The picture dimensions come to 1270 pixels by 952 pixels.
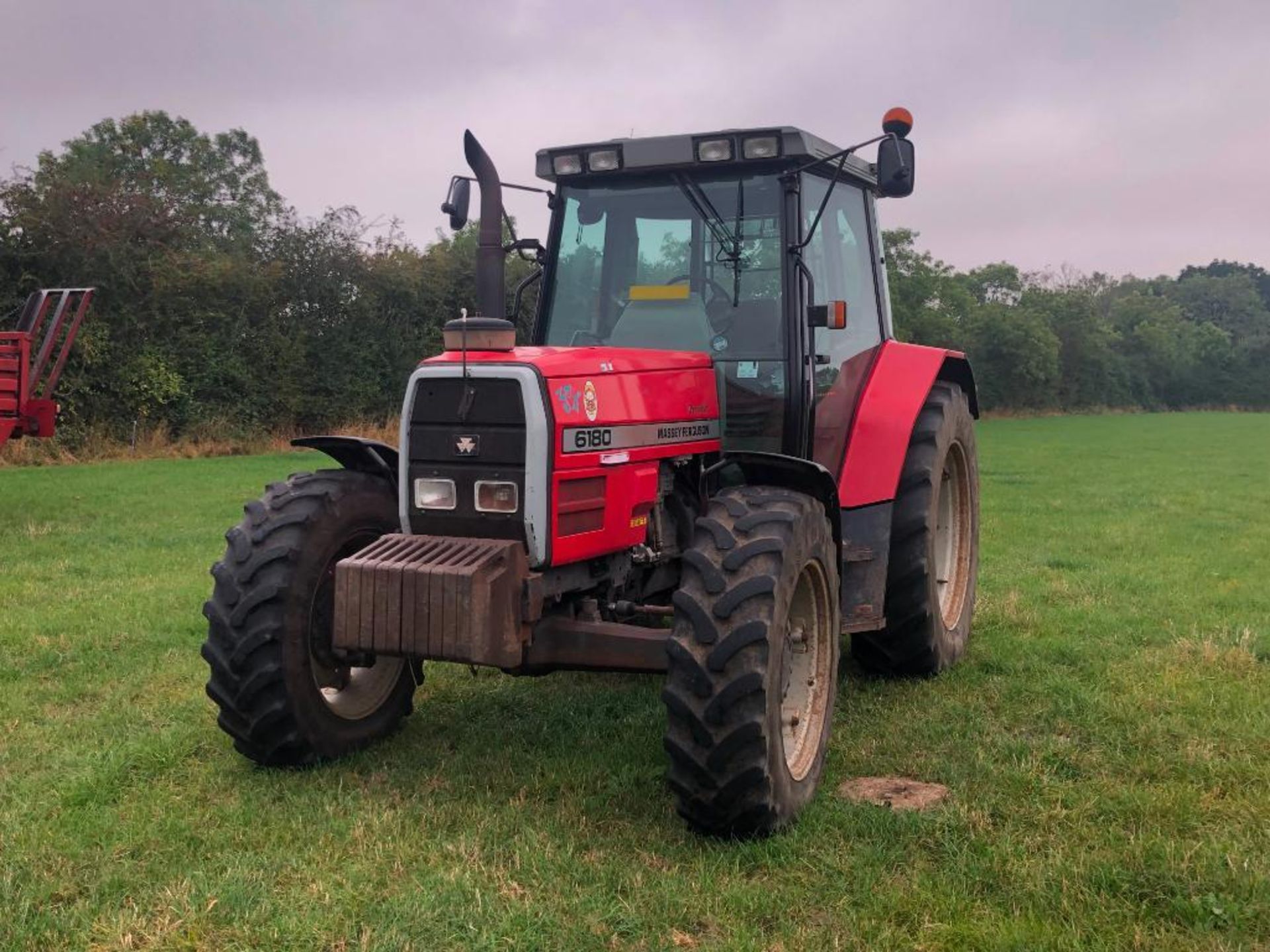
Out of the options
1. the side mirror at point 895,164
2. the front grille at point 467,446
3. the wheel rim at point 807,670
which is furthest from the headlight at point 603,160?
the wheel rim at point 807,670

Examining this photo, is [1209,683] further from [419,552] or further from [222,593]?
[222,593]

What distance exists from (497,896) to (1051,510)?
1111cm

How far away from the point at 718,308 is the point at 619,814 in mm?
2169

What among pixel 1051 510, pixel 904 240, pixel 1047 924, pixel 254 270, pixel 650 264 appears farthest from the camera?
pixel 904 240

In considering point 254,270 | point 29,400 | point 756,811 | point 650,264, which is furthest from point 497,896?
point 254,270

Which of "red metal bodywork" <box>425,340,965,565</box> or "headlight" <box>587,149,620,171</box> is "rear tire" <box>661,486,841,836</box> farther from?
"headlight" <box>587,149,620,171</box>

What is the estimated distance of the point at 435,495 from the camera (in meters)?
3.98

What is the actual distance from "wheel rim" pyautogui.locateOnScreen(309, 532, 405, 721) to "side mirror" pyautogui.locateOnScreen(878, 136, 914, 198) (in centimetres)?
247

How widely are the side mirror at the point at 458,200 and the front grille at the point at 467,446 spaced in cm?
118

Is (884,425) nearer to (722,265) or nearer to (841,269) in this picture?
(841,269)

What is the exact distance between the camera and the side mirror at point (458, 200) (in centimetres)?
483

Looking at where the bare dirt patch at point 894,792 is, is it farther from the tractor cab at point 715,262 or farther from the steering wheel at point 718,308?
the steering wheel at point 718,308

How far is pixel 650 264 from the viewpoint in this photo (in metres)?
4.99

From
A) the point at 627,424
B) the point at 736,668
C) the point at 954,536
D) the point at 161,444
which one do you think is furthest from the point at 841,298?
the point at 161,444
